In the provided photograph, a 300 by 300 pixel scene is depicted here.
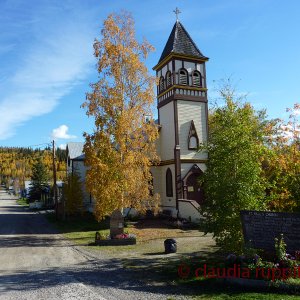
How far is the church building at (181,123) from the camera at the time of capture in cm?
2955

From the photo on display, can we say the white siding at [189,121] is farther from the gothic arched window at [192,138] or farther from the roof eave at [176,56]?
the roof eave at [176,56]

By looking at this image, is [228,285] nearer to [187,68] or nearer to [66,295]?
[66,295]

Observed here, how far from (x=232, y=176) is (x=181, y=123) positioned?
682 inches

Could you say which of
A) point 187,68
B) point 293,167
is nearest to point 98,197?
point 293,167

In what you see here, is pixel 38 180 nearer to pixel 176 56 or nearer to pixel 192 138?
pixel 192 138

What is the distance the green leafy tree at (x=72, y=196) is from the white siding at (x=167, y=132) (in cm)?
1012

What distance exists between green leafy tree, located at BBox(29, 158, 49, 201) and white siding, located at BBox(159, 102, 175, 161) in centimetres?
3330

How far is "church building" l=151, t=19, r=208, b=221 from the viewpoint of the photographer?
96.9ft

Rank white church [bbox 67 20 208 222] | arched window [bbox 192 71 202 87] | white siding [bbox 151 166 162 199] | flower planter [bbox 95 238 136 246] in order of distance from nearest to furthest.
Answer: flower planter [bbox 95 238 136 246] → white church [bbox 67 20 208 222] → arched window [bbox 192 71 202 87] → white siding [bbox 151 166 162 199]

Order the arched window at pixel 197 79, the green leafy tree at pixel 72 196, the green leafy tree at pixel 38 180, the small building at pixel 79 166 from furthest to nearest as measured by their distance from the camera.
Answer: the green leafy tree at pixel 38 180 → the small building at pixel 79 166 → the green leafy tree at pixel 72 196 → the arched window at pixel 197 79

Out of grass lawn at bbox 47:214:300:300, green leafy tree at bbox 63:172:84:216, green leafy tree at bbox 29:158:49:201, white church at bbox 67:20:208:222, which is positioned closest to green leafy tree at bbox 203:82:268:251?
grass lawn at bbox 47:214:300:300

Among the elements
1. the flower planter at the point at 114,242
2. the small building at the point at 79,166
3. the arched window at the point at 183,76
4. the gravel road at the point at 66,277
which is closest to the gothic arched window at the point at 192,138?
the arched window at the point at 183,76

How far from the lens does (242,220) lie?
39.7 ft

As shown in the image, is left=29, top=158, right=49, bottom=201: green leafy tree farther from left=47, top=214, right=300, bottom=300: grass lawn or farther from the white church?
the white church
